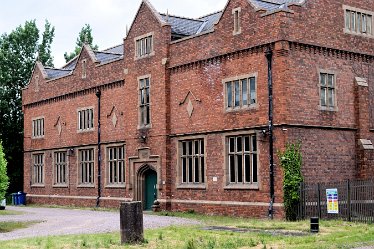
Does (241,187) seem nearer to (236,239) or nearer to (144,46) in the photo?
(236,239)

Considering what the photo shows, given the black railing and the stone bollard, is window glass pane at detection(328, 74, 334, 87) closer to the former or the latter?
the black railing

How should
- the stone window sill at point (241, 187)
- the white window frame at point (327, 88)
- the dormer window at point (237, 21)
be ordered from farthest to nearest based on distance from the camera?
the dormer window at point (237, 21)
the white window frame at point (327, 88)
the stone window sill at point (241, 187)

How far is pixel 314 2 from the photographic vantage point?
94.3 ft

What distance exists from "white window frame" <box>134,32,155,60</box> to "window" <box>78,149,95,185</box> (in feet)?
26.4

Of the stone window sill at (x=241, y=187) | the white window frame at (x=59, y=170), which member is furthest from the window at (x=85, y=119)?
the stone window sill at (x=241, y=187)

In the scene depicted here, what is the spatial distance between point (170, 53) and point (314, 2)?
8328 millimetres

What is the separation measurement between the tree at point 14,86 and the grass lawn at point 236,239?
3716 centimetres

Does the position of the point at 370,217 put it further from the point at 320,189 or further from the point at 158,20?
the point at 158,20

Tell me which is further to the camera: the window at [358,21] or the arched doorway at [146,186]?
the arched doorway at [146,186]

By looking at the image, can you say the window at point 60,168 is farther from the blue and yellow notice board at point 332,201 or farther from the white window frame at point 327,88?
the blue and yellow notice board at point 332,201

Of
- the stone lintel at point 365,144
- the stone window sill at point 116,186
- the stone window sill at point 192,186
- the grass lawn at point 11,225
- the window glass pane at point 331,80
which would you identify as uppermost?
the window glass pane at point 331,80

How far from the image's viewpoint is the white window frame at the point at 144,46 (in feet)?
114

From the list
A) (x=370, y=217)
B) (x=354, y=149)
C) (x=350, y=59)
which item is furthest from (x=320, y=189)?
(x=350, y=59)

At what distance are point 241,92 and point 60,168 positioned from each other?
1864cm
